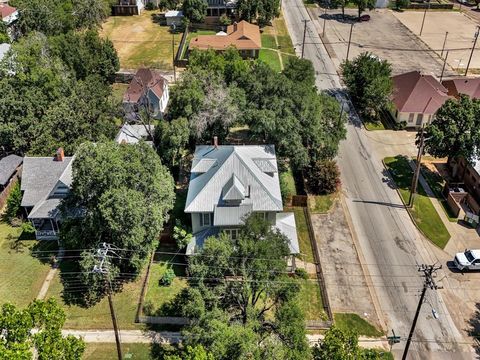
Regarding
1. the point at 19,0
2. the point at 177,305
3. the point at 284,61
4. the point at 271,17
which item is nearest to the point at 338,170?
the point at 177,305

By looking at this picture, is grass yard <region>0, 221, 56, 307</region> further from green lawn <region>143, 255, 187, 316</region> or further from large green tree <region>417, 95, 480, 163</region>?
large green tree <region>417, 95, 480, 163</region>

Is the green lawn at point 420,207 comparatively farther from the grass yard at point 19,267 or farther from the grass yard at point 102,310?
the grass yard at point 19,267

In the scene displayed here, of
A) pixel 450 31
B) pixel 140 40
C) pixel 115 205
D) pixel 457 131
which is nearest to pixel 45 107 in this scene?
pixel 115 205

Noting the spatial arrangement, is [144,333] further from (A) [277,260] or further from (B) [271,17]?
(B) [271,17]

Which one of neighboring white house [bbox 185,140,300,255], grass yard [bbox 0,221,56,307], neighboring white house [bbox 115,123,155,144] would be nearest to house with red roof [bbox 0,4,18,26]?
neighboring white house [bbox 115,123,155,144]

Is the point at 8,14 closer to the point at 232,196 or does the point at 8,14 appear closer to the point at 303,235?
the point at 232,196
